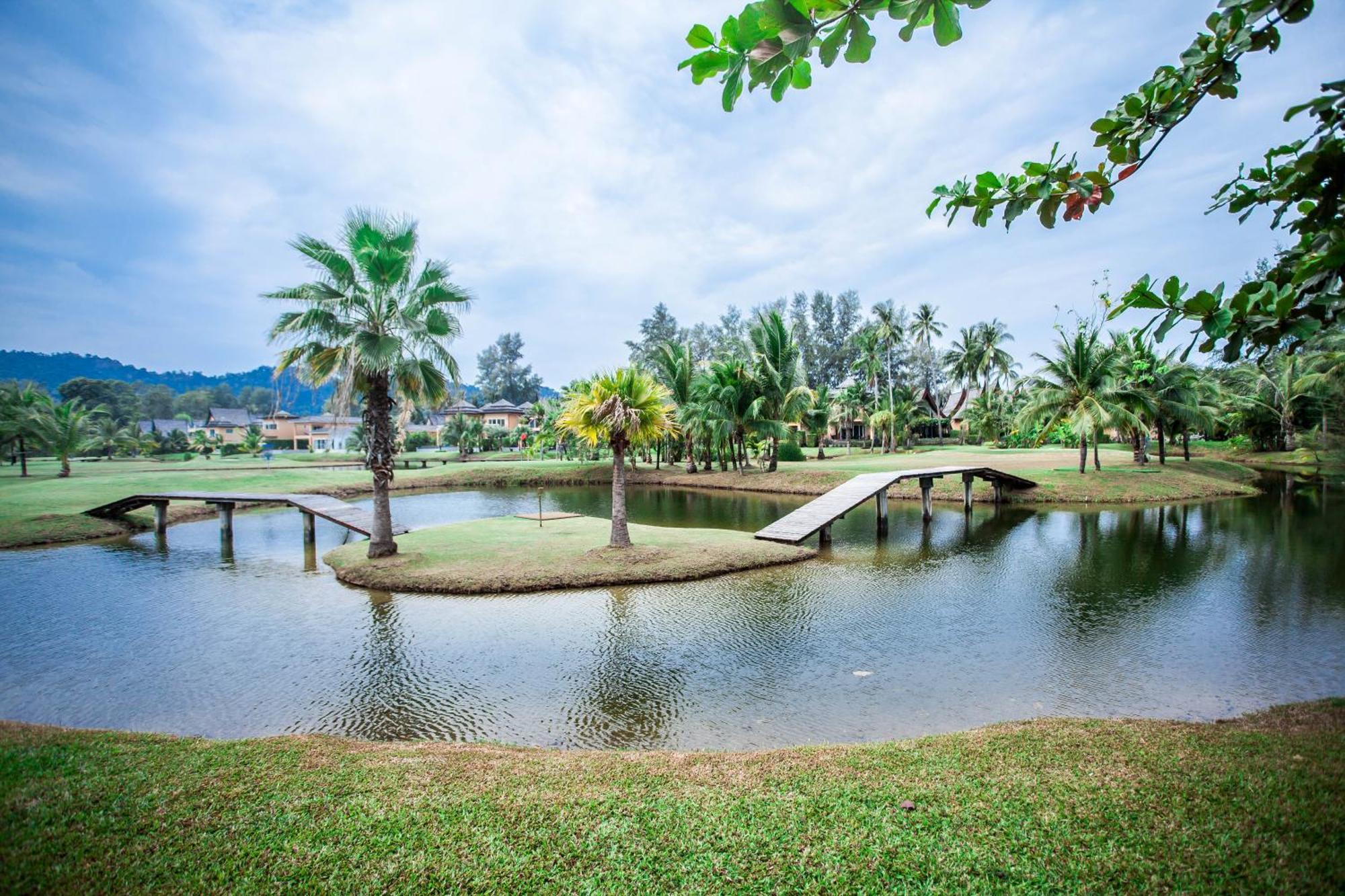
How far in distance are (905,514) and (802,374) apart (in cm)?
1440

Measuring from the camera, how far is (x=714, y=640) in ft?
32.3

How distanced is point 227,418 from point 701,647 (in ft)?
351

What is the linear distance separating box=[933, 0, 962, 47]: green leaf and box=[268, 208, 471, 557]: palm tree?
13.5 m

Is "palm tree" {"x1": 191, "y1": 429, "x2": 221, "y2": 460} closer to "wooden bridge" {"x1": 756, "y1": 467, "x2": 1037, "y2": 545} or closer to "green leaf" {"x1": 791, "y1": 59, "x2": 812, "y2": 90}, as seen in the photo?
"wooden bridge" {"x1": 756, "y1": 467, "x2": 1037, "y2": 545}

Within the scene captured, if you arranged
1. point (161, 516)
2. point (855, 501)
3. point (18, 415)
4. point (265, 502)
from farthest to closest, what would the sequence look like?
point (18, 415) → point (161, 516) → point (265, 502) → point (855, 501)

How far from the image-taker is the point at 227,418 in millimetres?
91875

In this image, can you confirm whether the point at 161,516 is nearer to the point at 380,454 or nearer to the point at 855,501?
the point at 380,454

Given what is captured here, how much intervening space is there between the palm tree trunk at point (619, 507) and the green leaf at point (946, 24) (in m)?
12.6

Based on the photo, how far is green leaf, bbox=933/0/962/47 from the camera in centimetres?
240

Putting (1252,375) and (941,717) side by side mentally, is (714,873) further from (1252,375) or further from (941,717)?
(1252,375)

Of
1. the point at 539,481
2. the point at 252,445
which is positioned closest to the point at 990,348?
the point at 539,481

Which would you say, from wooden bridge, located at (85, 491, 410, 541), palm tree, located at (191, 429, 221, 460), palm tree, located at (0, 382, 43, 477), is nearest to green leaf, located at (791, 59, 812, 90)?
wooden bridge, located at (85, 491, 410, 541)

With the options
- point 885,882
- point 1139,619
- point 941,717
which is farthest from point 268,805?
point 1139,619

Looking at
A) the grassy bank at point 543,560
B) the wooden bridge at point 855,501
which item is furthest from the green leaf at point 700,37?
the wooden bridge at point 855,501
